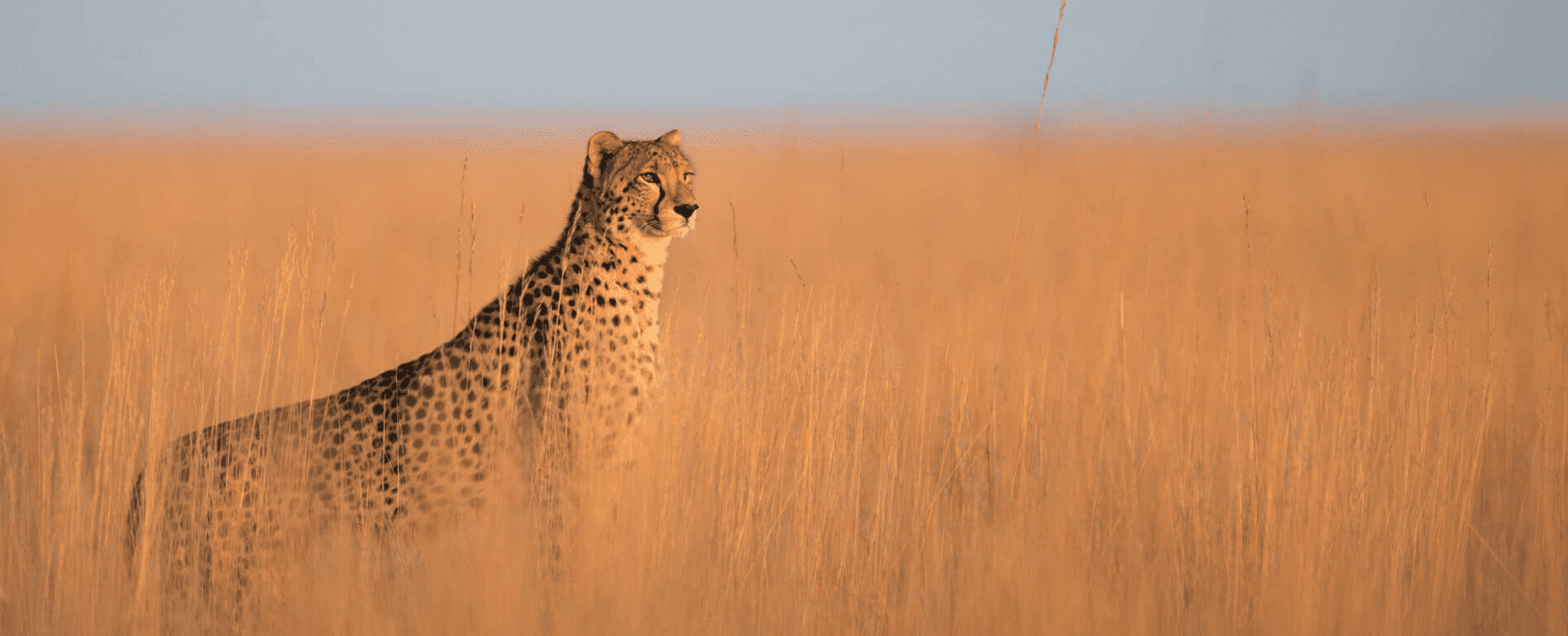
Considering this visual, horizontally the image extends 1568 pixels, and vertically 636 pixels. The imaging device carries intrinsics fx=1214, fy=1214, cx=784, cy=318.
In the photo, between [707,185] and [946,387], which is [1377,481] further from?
[707,185]

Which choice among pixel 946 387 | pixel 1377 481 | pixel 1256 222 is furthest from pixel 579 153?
pixel 1377 481

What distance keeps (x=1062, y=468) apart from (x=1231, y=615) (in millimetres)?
993

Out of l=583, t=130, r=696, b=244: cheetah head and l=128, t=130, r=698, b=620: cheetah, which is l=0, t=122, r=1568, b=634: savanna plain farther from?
l=583, t=130, r=696, b=244: cheetah head

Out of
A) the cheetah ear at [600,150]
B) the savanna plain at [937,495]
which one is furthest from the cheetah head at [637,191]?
the savanna plain at [937,495]

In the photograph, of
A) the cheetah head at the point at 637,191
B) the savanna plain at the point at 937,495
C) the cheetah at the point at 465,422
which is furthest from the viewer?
the cheetah head at the point at 637,191

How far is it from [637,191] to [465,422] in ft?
3.06

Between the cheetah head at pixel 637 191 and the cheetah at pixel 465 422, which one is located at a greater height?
the cheetah head at pixel 637 191

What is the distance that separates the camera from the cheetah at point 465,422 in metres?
3.30

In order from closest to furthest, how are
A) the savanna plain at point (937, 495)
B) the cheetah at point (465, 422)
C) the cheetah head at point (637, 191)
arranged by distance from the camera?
the savanna plain at point (937, 495) < the cheetah at point (465, 422) < the cheetah head at point (637, 191)

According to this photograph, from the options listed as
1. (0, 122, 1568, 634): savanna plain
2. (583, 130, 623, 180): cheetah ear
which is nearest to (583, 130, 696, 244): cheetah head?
(583, 130, 623, 180): cheetah ear

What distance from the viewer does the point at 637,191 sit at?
398 centimetres

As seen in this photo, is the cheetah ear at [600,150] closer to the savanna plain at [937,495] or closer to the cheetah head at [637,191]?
the cheetah head at [637,191]

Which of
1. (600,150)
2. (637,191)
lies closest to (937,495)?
(637,191)

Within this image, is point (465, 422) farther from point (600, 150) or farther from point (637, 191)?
point (600, 150)
